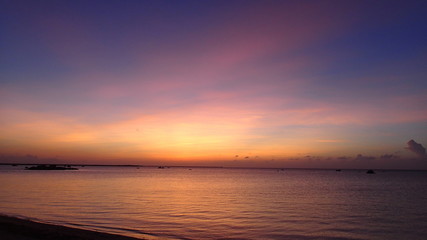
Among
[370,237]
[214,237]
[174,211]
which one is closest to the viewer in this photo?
[214,237]

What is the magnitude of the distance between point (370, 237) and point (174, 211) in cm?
1961

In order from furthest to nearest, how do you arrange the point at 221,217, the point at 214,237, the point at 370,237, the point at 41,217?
the point at 221,217, the point at 41,217, the point at 370,237, the point at 214,237

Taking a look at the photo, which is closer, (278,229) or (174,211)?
(278,229)

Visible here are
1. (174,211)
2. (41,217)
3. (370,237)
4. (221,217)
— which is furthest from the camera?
(174,211)

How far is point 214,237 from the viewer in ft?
75.8

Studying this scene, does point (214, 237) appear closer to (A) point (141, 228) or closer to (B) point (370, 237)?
(A) point (141, 228)

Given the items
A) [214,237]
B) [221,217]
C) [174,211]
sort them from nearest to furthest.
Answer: [214,237] < [221,217] < [174,211]

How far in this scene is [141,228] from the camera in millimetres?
25844

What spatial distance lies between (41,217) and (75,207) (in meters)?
7.15

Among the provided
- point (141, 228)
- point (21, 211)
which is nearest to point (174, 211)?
point (141, 228)

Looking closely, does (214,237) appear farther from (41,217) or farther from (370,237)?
(41,217)

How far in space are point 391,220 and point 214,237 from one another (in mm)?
20421

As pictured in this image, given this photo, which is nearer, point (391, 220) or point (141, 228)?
point (141, 228)

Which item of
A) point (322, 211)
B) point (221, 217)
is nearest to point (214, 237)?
point (221, 217)
